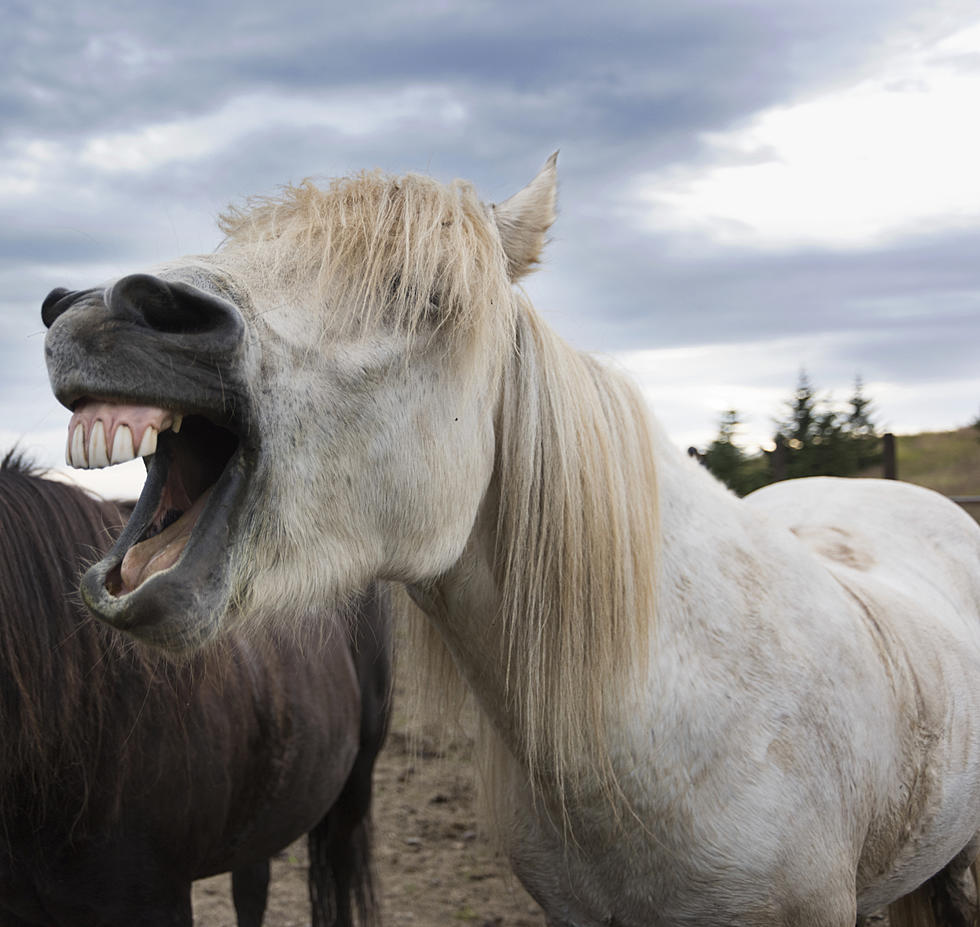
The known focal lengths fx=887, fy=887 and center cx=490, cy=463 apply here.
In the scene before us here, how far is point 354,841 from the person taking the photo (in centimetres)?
403

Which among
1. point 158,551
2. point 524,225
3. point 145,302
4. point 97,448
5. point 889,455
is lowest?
point 158,551

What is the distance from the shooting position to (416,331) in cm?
150

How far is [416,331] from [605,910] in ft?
4.17

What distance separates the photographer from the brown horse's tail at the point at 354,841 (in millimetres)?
3971

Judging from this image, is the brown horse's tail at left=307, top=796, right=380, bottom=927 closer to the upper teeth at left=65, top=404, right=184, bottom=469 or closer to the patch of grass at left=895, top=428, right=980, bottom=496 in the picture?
the upper teeth at left=65, top=404, right=184, bottom=469

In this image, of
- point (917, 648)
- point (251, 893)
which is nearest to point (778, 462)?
point (251, 893)

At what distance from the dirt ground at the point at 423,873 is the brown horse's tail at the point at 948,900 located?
1548 millimetres

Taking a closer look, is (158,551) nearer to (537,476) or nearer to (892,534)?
(537,476)

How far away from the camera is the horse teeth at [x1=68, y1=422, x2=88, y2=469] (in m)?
1.30

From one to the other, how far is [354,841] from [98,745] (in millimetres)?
2002

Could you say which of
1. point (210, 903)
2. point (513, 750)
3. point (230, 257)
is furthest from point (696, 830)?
point (210, 903)

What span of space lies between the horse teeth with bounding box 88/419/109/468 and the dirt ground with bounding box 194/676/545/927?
2.75 m

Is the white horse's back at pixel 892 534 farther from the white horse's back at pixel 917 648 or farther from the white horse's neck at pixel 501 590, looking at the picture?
the white horse's neck at pixel 501 590

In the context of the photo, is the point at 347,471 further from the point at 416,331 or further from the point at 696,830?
the point at 696,830
